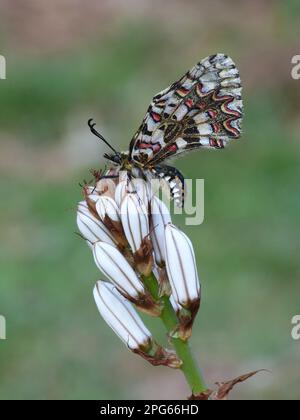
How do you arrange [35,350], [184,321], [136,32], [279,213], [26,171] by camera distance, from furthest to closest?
[136,32]
[26,171]
[279,213]
[35,350]
[184,321]

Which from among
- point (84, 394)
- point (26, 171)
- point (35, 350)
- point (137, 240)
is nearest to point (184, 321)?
point (137, 240)

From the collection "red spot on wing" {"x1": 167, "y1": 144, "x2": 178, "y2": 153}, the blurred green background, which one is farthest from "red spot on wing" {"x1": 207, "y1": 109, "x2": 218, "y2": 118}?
the blurred green background

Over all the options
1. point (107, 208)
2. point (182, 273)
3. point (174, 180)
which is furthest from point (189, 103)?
point (182, 273)

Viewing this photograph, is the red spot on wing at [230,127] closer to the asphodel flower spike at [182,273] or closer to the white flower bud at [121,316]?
Result: the asphodel flower spike at [182,273]

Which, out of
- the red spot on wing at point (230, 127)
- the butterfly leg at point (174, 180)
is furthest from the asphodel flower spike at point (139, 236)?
the red spot on wing at point (230, 127)

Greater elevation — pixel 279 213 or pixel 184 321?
pixel 279 213

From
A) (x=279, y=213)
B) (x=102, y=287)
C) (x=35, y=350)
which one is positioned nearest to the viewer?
(x=102, y=287)

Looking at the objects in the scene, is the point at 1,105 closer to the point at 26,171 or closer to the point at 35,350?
the point at 26,171
